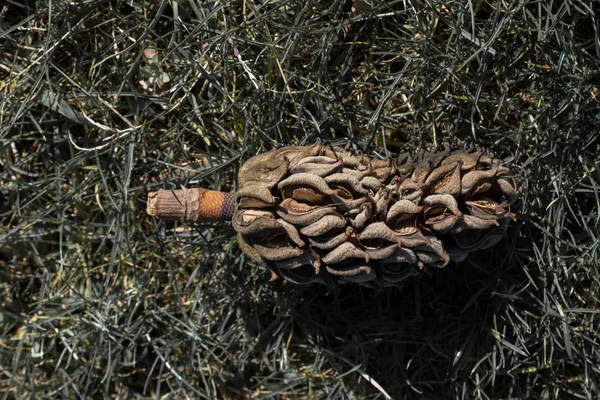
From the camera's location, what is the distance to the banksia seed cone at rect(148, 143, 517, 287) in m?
1.16

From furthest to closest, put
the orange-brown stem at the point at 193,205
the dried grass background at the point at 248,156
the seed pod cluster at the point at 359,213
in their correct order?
the dried grass background at the point at 248,156 → the orange-brown stem at the point at 193,205 → the seed pod cluster at the point at 359,213

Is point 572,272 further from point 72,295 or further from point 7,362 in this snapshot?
point 7,362

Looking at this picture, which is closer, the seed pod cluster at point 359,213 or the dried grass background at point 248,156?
the seed pod cluster at point 359,213

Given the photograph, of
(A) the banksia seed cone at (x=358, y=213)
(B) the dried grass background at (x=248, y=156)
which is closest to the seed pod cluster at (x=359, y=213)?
(A) the banksia seed cone at (x=358, y=213)

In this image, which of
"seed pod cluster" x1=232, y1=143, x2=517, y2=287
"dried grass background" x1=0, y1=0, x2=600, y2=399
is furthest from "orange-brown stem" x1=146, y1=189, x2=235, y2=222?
"dried grass background" x1=0, y1=0, x2=600, y2=399

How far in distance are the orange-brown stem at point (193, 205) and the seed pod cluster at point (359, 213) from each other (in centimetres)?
9

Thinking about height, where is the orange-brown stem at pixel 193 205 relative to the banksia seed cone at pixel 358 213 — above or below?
below

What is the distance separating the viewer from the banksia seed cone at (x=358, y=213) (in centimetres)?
116

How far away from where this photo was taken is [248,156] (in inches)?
61.0

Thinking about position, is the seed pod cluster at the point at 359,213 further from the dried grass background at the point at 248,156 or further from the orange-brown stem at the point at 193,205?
the dried grass background at the point at 248,156

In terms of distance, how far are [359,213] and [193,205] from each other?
325 mm

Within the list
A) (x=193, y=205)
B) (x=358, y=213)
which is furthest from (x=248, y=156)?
(x=358, y=213)

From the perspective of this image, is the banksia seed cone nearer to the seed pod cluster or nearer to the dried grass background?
the seed pod cluster

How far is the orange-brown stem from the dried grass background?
25 cm
